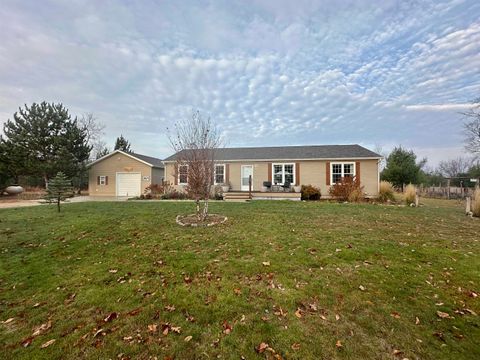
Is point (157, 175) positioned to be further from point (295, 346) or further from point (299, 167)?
point (295, 346)

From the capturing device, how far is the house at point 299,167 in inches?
663

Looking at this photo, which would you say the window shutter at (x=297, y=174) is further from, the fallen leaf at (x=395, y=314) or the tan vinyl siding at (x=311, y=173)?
the fallen leaf at (x=395, y=314)

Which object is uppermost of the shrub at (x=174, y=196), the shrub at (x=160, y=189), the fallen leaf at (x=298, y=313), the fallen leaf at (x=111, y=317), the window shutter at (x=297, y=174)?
the window shutter at (x=297, y=174)

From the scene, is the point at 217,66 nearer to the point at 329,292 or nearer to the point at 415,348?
the point at 329,292

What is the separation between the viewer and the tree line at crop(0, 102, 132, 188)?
20.0 m

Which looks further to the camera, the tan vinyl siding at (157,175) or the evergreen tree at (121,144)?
the evergreen tree at (121,144)

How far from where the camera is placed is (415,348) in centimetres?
238

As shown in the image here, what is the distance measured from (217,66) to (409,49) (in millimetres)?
10332

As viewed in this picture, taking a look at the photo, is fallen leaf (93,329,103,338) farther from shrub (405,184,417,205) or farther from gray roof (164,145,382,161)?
shrub (405,184,417,205)

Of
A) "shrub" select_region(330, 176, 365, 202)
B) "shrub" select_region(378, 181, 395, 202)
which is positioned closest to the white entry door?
"shrub" select_region(330, 176, 365, 202)

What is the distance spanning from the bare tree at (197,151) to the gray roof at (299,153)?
28.8 feet

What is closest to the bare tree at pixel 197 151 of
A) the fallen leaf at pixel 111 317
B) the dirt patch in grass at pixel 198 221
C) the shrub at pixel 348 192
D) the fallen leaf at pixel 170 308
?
the dirt patch in grass at pixel 198 221

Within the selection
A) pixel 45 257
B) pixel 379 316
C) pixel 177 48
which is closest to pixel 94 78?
pixel 177 48

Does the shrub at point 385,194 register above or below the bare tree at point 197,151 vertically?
below
